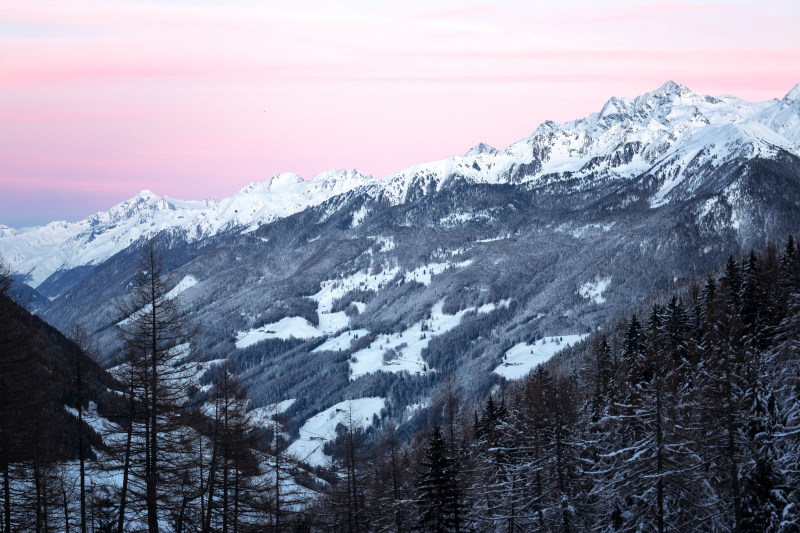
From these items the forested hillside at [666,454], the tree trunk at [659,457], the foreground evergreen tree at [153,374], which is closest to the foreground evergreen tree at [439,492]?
the forested hillside at [666,454]

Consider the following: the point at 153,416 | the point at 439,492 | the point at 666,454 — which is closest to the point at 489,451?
the point at 439,492

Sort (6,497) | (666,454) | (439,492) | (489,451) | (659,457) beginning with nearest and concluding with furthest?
(6,497), (659,457), (666,454), (439,492), (489,451)

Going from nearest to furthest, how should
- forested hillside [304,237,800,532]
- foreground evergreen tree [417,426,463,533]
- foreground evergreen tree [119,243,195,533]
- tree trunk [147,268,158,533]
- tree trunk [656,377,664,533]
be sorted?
tree trunk [147,268,158,533] < foreground evergreen tree [119,243,195,533] < forested hillside [304,237,800,532] < tree trunk [656,377,664,533] < foreground evergreen tree [417,426,463,533]

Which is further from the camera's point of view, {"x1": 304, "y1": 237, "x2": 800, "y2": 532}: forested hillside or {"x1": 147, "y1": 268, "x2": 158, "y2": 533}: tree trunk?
{"x1": 304, "y1": 237, "x2": 800, "y2": 532}: forested hillside

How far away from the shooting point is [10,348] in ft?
96.6

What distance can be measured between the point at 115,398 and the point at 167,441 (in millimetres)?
3101

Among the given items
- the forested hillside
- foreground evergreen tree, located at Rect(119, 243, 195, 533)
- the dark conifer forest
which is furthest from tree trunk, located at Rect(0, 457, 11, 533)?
the forested hillside

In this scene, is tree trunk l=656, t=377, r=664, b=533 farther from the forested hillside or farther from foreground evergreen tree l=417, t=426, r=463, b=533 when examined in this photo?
foreground evergreen tree l=417, t=426, r=463, b=533

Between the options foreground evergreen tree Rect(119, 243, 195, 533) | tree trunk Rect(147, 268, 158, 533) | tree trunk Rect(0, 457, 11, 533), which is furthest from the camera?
tree trunk Rect(0, 457, 11, 533)

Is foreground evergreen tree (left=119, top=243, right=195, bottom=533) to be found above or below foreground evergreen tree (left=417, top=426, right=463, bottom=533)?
above

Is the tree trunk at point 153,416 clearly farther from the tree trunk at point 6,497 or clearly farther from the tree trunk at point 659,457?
the tree trunk at point 659,457

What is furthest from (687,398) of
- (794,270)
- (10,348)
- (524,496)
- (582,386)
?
(582,386)

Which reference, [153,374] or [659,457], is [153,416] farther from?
[659,457]

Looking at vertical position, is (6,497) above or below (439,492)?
above
